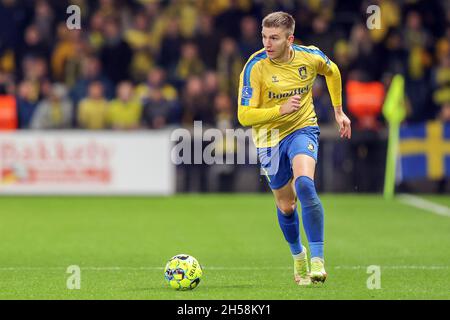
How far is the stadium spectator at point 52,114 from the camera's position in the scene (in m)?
20.6

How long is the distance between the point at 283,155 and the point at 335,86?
77 centimetres

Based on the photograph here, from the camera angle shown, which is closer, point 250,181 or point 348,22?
point 250,181

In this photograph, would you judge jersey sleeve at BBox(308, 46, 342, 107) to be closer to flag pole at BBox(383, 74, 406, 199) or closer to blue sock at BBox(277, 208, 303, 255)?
blue sock at BBox(277, 208, 303, 255)

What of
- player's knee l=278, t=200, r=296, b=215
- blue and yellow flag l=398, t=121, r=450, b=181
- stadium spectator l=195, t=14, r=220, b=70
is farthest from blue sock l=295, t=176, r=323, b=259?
stadium spectator l=195, t=14, r=220, b=70

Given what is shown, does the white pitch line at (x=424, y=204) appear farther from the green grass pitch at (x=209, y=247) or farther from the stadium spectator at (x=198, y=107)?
the stadium spectator at (x=198, y=107)

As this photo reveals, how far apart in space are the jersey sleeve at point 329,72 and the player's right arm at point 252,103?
50 cm

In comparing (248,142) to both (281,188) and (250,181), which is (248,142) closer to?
(250,181)

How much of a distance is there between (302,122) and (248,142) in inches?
413

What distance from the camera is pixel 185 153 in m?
20.4

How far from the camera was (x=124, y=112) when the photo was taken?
20.7 meters

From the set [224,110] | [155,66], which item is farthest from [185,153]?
[155,66]

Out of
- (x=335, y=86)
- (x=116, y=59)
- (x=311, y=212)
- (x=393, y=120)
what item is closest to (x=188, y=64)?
(x=116, y=59)

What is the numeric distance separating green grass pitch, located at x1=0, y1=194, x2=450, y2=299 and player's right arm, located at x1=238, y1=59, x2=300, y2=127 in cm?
128

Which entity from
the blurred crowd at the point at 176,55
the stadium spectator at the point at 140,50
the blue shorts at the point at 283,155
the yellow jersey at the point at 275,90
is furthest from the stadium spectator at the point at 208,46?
the blue shorts at the point at 283,155
